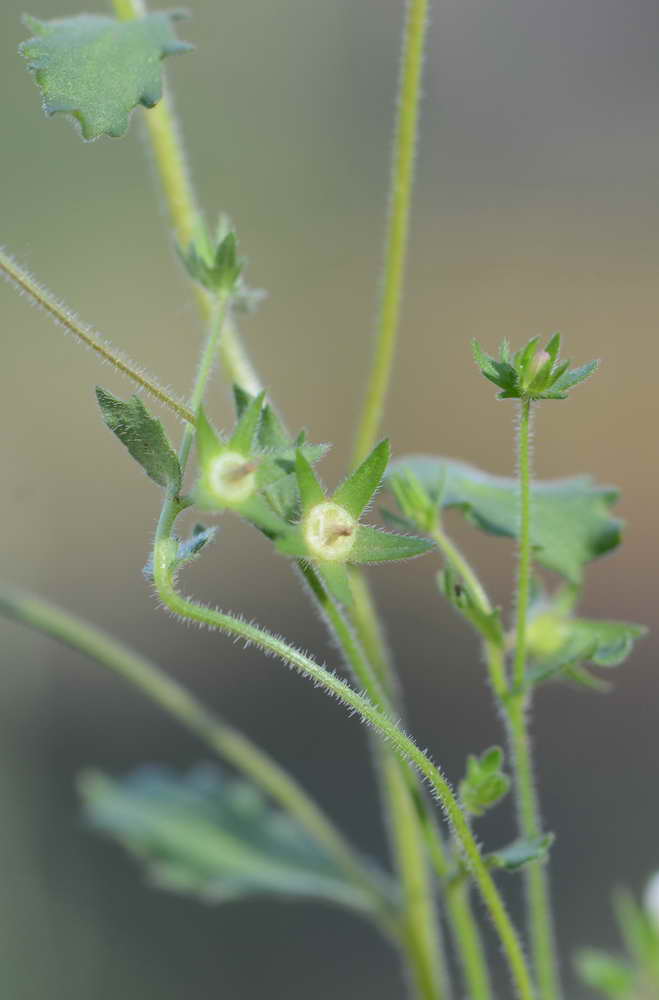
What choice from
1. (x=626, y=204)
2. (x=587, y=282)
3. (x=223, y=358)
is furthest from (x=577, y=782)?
(x=223, y=358)

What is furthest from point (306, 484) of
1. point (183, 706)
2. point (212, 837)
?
point (212, 837)

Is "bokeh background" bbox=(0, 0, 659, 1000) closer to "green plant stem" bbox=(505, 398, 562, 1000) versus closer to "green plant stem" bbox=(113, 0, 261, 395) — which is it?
"green plant stem" bbox=(113, 0, 261, 395)

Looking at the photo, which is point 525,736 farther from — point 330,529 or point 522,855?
point 330,529

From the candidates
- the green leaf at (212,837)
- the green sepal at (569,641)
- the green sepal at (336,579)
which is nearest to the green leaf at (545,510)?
the green sepal at (569,641)

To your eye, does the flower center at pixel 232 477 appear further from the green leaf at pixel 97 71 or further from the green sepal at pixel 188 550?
the green leaf at pixel 97 71

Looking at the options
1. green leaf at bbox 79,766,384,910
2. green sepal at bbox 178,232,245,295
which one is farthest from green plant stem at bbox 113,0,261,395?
green leaf at bbox 79,766,384,910

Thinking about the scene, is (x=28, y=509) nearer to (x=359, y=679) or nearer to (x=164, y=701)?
(x=164, y=701)
